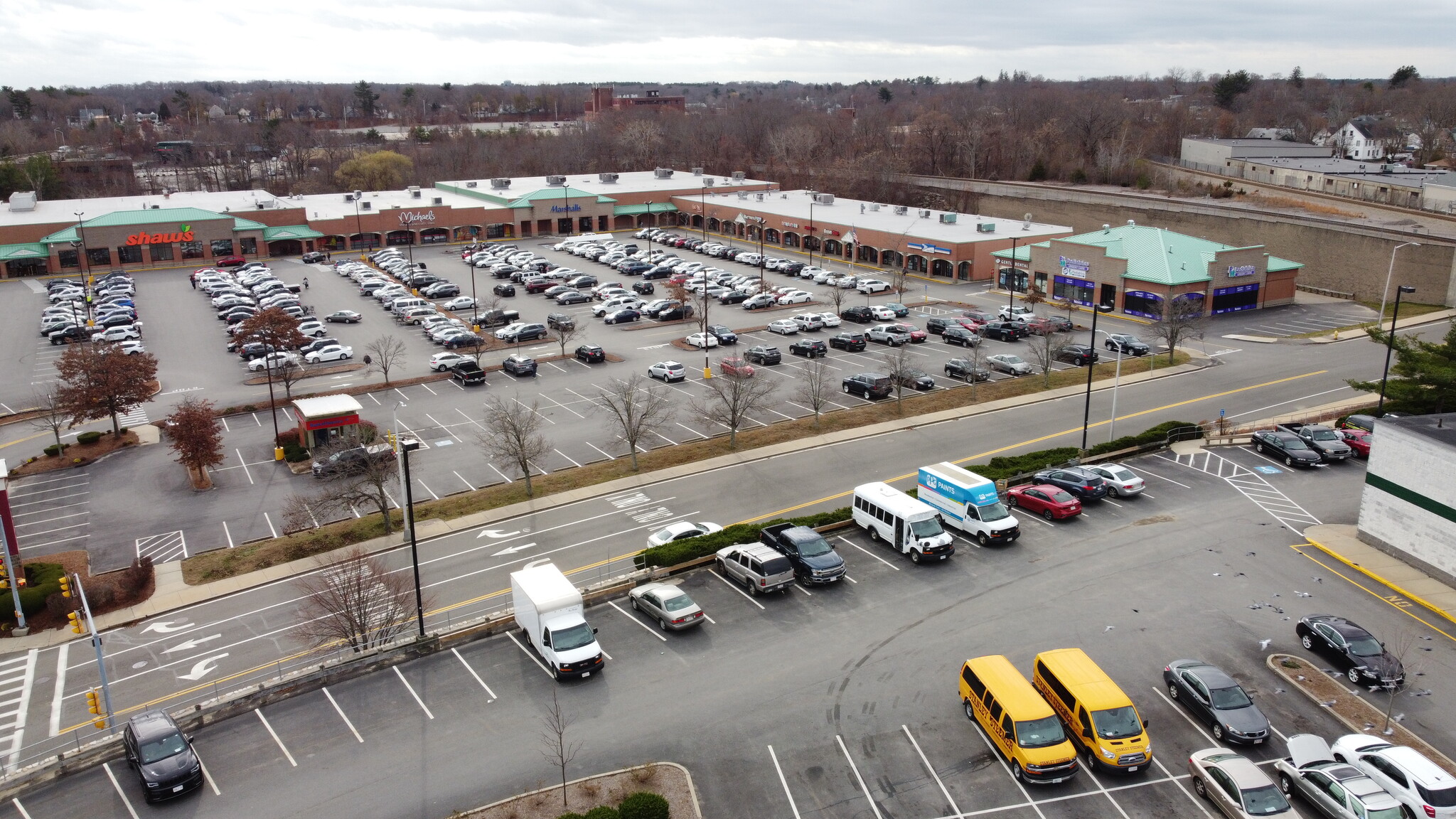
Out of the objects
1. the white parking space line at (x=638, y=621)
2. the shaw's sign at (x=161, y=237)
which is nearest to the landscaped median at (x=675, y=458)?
the white parking space line at (x=638, y=621)

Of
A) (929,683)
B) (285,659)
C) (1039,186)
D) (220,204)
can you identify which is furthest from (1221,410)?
(220,204)

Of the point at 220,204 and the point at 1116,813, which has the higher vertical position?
the point at 220,204

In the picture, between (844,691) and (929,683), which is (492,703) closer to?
(844,691)

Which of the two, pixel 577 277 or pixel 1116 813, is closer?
pixel 1116 813

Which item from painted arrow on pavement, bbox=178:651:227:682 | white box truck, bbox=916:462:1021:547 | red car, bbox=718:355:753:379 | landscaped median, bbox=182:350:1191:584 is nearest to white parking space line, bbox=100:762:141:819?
painted arrow on pavement, bbox=178:651:227:682

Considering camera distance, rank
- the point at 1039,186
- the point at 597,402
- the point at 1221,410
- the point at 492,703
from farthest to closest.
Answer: the point at 1039,186 → the point at 597,402 → the point at 1221,410 → the point at 492,703

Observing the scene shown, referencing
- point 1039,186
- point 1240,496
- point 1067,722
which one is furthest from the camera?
point 1039,186

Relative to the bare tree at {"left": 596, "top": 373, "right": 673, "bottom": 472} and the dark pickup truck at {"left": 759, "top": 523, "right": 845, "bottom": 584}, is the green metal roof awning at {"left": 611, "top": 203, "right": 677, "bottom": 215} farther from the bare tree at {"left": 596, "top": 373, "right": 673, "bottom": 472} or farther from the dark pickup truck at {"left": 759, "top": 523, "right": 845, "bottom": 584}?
the dark pickup truck at {"left": 759, "top": 523, "right": 845, "bottom": 584}
